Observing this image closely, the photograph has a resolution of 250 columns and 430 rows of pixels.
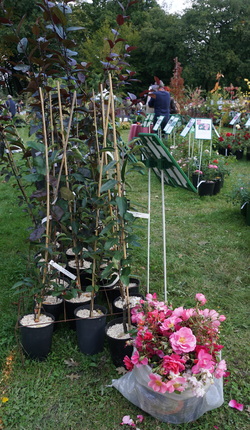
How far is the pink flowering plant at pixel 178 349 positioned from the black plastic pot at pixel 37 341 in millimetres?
648

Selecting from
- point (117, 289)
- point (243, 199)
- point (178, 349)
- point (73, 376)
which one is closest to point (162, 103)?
point (243, 199)

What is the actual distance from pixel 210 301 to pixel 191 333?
4.80ft

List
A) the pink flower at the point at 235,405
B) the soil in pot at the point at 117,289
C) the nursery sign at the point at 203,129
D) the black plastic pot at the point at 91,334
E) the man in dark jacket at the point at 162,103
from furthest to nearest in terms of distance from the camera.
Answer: the man in dark jacket at the point at 162,103
the nursery sign at the point at 203,129
the soil in pot at the point at 117,289
the black plastic pot at the point at 91,334
the pink flower at the point at 235,405

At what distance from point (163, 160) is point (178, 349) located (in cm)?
109

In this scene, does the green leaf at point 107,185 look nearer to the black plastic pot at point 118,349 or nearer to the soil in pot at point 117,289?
the black plastic pot at point 118,349

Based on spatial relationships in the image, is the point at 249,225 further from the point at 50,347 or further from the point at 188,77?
the point at 188,77

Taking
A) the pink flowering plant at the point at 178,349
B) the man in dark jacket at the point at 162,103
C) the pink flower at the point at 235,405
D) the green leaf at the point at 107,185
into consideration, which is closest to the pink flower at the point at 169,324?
the pink flowering plant at the point at 178,349

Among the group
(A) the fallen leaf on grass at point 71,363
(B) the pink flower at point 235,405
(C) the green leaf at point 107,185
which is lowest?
(A) the fallen leaf on grass at point 71,363

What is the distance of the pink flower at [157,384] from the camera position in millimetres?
1688

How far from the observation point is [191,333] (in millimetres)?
1749

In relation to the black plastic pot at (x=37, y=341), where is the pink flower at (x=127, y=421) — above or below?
below

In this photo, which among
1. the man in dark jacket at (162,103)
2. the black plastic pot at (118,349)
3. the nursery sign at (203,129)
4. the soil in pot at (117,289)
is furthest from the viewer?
the man in dark jacket at (162,103)

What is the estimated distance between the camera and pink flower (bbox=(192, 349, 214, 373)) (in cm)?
A: 170

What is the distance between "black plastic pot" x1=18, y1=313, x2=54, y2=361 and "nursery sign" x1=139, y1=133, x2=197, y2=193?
4.10ft
